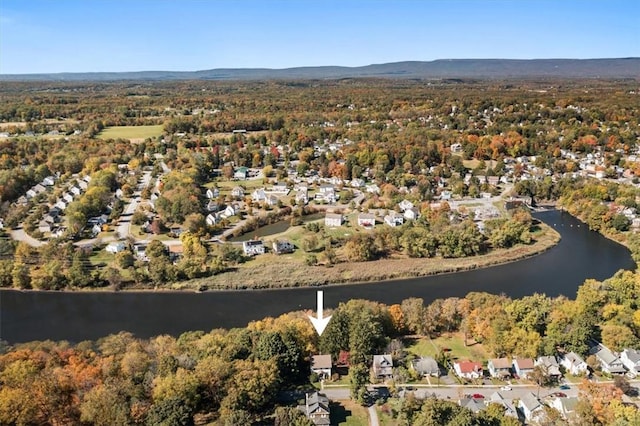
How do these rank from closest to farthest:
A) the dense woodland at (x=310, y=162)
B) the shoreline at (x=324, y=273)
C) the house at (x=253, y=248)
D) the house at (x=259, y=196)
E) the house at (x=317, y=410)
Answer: the house at (x=317, y=410) → the shoreline at (x=324, y=273) → the dense woodland at (x=310, y=162) → the house at (x=253, y=248) → the house at (x=259, y=196)

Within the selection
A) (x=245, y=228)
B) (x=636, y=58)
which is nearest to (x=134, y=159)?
(x=245, y=228)

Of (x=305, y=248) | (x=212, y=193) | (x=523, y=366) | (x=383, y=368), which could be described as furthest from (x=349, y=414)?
(x=212, y=193)

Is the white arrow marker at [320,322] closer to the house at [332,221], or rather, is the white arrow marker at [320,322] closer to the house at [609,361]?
the house at [609,361]

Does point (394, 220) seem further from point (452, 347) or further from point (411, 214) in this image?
point (452, 347)

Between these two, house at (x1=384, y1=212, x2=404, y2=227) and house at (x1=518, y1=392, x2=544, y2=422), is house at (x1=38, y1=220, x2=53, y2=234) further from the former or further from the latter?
house at (x1=518, y1=392, x2=544, y2=422)

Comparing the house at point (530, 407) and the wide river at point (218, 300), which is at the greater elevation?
the house at point (530, 407)

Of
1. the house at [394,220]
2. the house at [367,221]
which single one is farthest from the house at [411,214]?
the house at [367,221]
